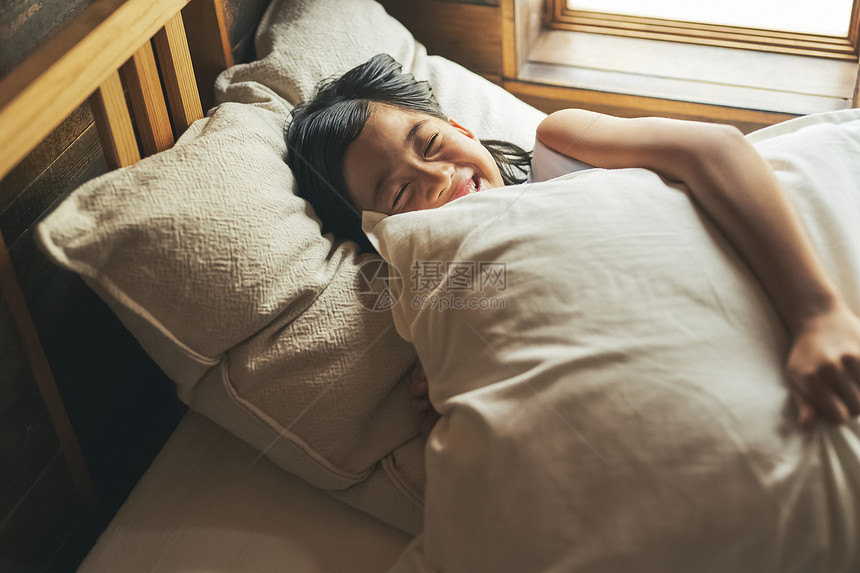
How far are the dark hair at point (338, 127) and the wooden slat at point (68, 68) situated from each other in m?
0.25

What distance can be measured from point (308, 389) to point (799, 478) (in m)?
0.54

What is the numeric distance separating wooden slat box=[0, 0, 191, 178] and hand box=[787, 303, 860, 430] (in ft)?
2.56

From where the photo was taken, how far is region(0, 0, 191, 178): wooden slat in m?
0.71

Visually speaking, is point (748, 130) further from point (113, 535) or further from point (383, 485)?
point (113, 535)

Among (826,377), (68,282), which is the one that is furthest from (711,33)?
(68,282)

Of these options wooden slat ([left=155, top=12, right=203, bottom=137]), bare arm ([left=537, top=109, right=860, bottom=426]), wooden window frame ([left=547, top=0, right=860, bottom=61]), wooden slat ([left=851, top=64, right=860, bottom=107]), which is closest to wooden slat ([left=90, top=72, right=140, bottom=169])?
wooden slat ([left=155, top=12, right=203, bottom=137])

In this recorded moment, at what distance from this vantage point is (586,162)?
3.36ft

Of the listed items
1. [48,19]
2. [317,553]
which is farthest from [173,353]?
[48,19]

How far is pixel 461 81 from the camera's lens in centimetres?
137

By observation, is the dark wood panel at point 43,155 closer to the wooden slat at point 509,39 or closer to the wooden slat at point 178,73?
the wooden slat at point 178,73

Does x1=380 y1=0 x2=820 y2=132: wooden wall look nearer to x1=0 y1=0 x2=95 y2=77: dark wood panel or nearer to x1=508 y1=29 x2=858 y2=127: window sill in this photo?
x1=508 y1=29 x2=858 y2=127: window sill

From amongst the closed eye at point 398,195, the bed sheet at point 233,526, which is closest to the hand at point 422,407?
the bed sheet at point 233,526

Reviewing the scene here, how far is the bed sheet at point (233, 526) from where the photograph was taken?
89cm

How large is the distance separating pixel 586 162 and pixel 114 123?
62 centimetres
